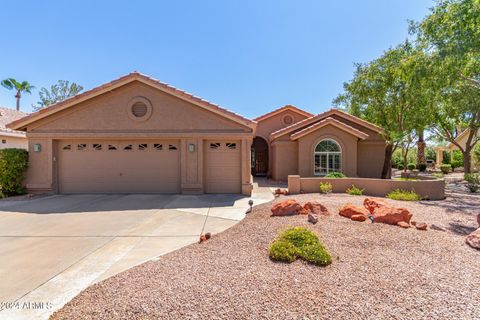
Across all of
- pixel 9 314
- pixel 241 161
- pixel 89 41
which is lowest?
pixel 9 314

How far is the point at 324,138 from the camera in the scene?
16.6 meters

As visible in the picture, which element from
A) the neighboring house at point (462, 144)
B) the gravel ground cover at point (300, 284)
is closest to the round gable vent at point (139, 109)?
the gravel ground cover at point (300, 284)

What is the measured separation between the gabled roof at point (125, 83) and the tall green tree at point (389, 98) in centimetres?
1091

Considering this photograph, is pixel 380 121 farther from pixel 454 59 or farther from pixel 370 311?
pixel 370 311

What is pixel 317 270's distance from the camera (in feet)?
13.4

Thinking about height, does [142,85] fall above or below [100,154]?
above

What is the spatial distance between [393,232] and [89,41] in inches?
732

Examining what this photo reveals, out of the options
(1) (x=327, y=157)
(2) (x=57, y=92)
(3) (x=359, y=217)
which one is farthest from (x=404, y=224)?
(2) (x=57, y=92)

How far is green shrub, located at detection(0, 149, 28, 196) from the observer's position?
11.2m

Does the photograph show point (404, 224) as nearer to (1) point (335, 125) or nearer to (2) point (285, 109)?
(1) point (335, 125)

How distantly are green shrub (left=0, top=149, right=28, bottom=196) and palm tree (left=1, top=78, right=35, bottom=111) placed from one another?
34.0 meters

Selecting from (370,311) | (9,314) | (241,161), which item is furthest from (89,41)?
(370,311)

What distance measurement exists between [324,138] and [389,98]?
5694 mm

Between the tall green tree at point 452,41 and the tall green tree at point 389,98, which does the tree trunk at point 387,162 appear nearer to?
the tall green tree at point 389,98
